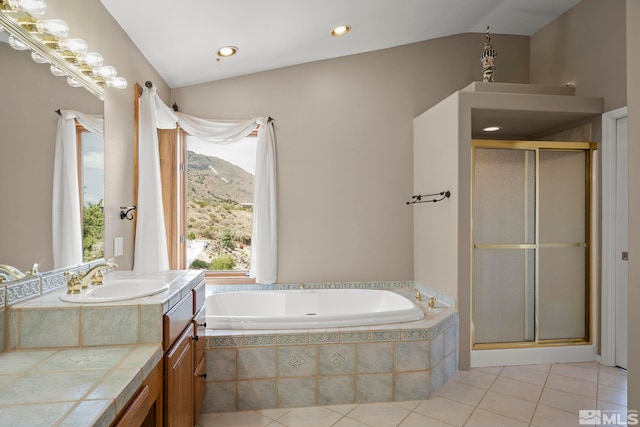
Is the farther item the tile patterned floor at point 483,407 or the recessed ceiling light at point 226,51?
the recessed ceiling light at point 226,51

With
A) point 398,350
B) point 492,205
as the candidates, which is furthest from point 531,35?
point 398,350

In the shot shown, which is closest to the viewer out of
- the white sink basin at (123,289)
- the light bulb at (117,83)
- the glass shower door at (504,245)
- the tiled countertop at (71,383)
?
the tiled countertop at (71,383)

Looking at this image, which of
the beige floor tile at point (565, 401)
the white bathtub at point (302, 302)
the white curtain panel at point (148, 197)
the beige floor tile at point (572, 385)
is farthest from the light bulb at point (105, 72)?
the beige floor tile at point (572, 385)

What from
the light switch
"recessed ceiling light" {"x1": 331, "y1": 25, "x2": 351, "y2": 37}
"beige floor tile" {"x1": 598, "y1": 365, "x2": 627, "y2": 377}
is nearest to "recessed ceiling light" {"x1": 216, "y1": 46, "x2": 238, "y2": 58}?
"recessed ceiling light" {"x1": 331, "y1": 25, "x2": 351, "y2": 37}

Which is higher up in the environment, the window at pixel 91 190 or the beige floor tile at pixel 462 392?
the window at pixel 91 190

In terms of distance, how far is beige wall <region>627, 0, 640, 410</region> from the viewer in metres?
1.46

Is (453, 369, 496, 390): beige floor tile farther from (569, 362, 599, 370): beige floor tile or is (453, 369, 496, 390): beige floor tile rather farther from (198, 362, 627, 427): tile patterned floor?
(569, 362, 599, 370): beige floor tile

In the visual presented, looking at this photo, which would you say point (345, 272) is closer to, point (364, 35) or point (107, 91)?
point (364, 35)

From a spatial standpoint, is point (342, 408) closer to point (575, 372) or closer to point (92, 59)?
point (575, 372)

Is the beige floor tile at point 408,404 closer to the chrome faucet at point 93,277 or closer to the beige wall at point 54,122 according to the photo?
the chrome faucet at point 93,277

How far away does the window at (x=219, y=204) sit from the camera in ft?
11.3

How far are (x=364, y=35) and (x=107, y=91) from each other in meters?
2.05

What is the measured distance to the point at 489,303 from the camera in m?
2.98

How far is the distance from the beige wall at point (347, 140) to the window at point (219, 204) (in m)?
0.32
